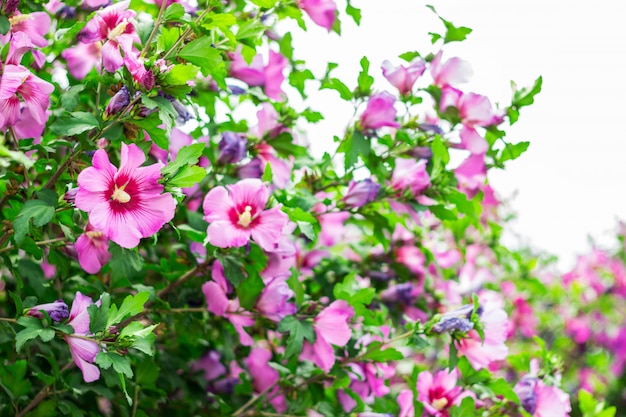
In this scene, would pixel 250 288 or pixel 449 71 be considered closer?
pixel 250 288

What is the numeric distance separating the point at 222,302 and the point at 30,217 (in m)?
0.38

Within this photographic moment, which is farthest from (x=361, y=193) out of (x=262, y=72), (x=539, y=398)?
(x=539, y=398)

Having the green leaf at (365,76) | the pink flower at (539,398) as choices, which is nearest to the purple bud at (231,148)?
the green leaf at (365,76)

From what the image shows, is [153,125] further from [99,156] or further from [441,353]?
[441,353]

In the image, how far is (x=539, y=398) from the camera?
51.2 inches

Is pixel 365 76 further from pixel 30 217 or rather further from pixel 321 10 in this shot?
pixel 30 217

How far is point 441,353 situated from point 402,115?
5.72 feet

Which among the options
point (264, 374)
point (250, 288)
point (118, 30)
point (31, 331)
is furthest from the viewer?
point (264, 374)

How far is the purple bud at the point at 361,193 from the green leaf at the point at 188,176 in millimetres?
413

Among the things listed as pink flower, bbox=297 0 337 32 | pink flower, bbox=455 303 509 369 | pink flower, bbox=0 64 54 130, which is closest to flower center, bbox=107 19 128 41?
pink flower, bbox=0 64 54 130

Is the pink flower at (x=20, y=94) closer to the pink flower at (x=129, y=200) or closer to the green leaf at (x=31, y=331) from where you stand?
the pink flower at (x=129, y=200)

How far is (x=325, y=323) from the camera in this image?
1138mm

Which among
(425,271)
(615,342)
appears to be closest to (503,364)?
(615,342)

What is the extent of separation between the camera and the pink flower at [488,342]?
3.95ft
